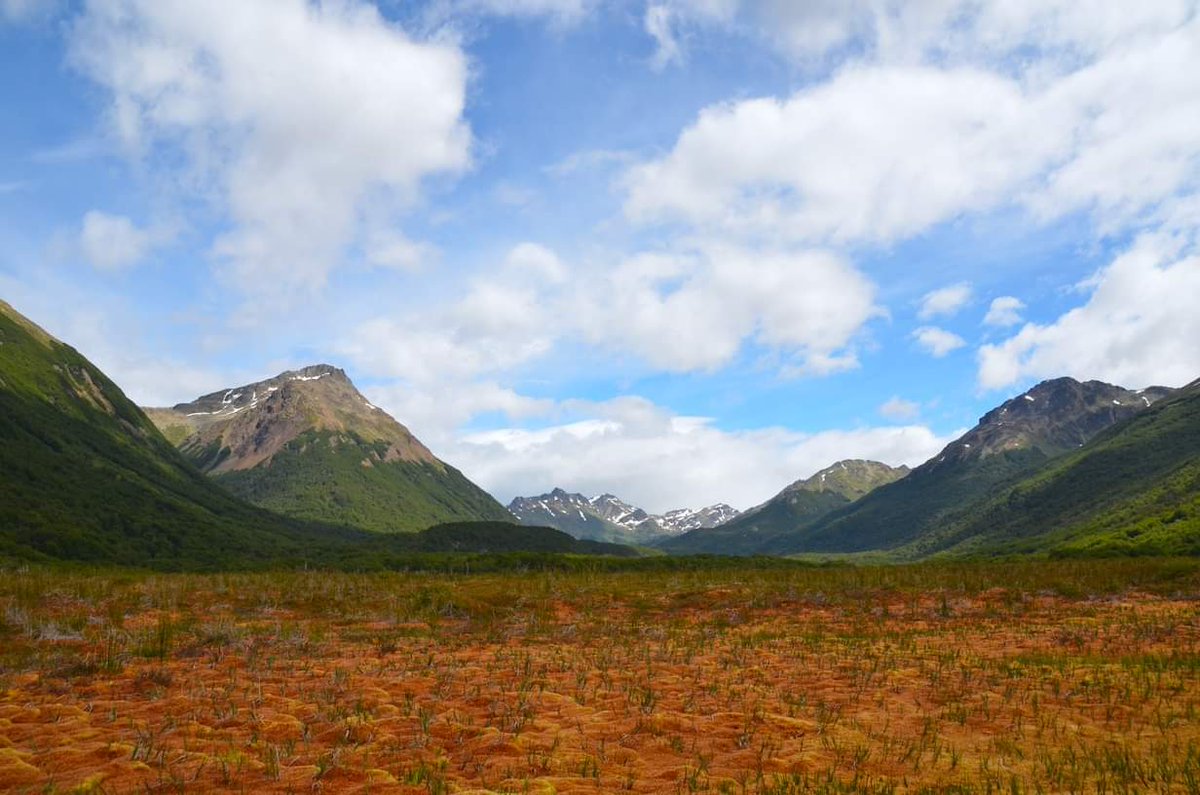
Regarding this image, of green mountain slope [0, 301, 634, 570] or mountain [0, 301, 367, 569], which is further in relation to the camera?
mountain [0, 301, 367, 569]

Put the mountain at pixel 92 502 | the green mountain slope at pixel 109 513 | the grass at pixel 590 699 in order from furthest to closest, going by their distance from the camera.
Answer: the mountain at pixel 92 502 < the green mountain slope at pixel 109 513 < the grass at pixel 590 699

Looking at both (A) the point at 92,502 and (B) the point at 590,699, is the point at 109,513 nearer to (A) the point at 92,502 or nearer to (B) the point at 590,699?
(A) the point at 92,502

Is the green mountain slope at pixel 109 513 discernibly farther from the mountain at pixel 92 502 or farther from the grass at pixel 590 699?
the grass at pixel 590 699

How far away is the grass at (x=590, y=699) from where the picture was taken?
7594 millimetres

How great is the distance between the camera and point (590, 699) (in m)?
11.3

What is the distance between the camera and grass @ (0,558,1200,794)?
7.59m

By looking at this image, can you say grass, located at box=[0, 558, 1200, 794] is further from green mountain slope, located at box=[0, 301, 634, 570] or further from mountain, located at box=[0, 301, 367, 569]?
mountain, located at box=[0, 301, 367, 569]

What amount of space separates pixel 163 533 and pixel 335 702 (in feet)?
533

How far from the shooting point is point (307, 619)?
72.2 ft

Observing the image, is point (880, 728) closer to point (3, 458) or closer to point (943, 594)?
point (943, 594)

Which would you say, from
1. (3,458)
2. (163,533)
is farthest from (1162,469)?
(3,458)

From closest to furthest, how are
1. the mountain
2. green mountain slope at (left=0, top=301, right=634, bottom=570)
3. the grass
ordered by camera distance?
the grass < green mountain slope at (left=0, top=301, right=634, bottom=570) < the mountain

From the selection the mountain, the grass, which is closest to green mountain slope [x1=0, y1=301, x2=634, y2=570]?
the mountain

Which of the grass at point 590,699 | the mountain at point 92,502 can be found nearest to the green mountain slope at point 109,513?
the mountain at point 92,502
